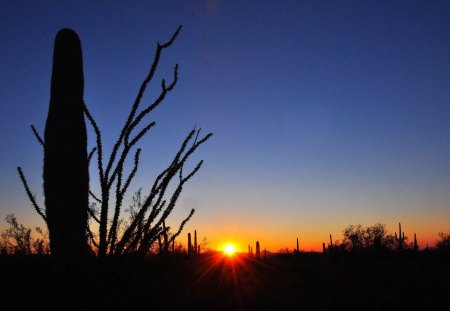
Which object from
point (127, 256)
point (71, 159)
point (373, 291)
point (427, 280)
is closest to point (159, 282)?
point (127, 256)

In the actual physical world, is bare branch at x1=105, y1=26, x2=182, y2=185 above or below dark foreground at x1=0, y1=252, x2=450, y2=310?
above

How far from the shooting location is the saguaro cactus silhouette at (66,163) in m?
1.35

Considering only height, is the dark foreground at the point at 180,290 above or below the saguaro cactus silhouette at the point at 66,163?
below

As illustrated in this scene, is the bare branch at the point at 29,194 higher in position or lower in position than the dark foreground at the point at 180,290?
higher

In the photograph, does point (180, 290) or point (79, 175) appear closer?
point (79, 175)

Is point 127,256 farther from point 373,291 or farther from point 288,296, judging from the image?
point 373,291

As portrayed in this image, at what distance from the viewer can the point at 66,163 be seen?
4.55ft

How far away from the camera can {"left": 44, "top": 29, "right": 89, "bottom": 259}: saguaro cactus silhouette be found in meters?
1.35

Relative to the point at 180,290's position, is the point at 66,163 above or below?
above

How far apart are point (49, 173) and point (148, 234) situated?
1.31 ft

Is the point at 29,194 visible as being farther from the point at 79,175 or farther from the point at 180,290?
the point at 180,290

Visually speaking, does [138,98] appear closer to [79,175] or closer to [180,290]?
[79,175]

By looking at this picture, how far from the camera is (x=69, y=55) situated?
5.13 ft

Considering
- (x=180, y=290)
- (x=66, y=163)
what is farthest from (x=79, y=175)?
(x=180, y=290)
